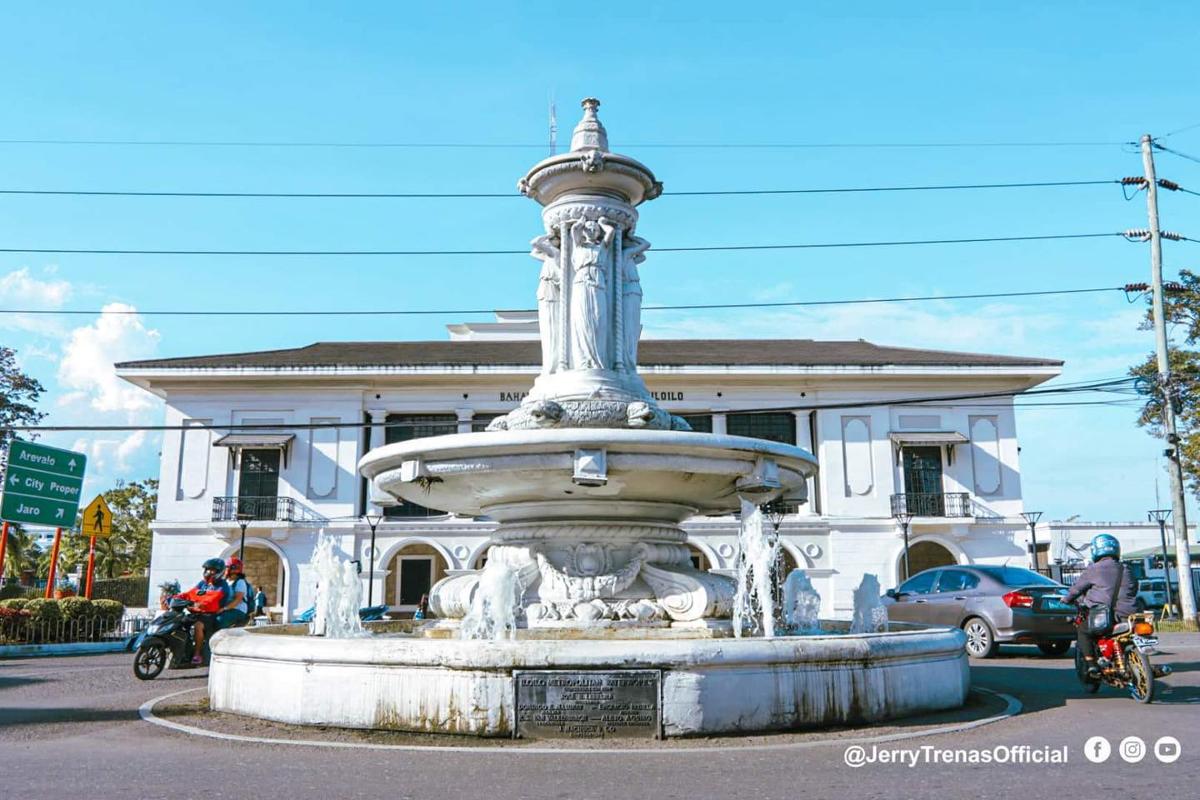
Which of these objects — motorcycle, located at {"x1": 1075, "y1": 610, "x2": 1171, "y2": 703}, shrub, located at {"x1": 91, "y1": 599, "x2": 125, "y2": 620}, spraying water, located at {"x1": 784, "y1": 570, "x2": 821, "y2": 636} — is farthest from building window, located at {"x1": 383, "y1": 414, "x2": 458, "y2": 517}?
motorcycle, located at {"x1": 1075, "y1": 610, "x2": 1171, "y2": 703}

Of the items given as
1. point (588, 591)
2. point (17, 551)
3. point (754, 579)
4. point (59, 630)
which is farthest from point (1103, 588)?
point (17, 551)

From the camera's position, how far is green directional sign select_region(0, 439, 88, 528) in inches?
680

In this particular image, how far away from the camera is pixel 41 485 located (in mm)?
17891

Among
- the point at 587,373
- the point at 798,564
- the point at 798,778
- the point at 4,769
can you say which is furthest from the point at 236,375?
the point at 798,778

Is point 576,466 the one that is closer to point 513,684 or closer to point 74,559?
point 513,684

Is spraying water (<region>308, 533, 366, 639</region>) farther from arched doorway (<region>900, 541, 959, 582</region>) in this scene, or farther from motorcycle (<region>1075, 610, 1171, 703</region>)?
arched doorway (<region>900, 541, 959, 582</region>)

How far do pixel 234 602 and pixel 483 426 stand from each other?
66.1ft

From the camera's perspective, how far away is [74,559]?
5294 centimetres

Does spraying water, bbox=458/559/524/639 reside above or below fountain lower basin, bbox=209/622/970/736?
above

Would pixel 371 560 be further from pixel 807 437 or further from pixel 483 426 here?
pixel 807 437

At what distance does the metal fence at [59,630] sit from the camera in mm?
16766

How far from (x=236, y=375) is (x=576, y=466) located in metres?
28.1

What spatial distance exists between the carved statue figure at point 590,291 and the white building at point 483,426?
22028mm

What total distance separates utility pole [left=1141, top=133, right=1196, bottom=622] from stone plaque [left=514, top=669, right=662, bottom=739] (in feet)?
66.7
